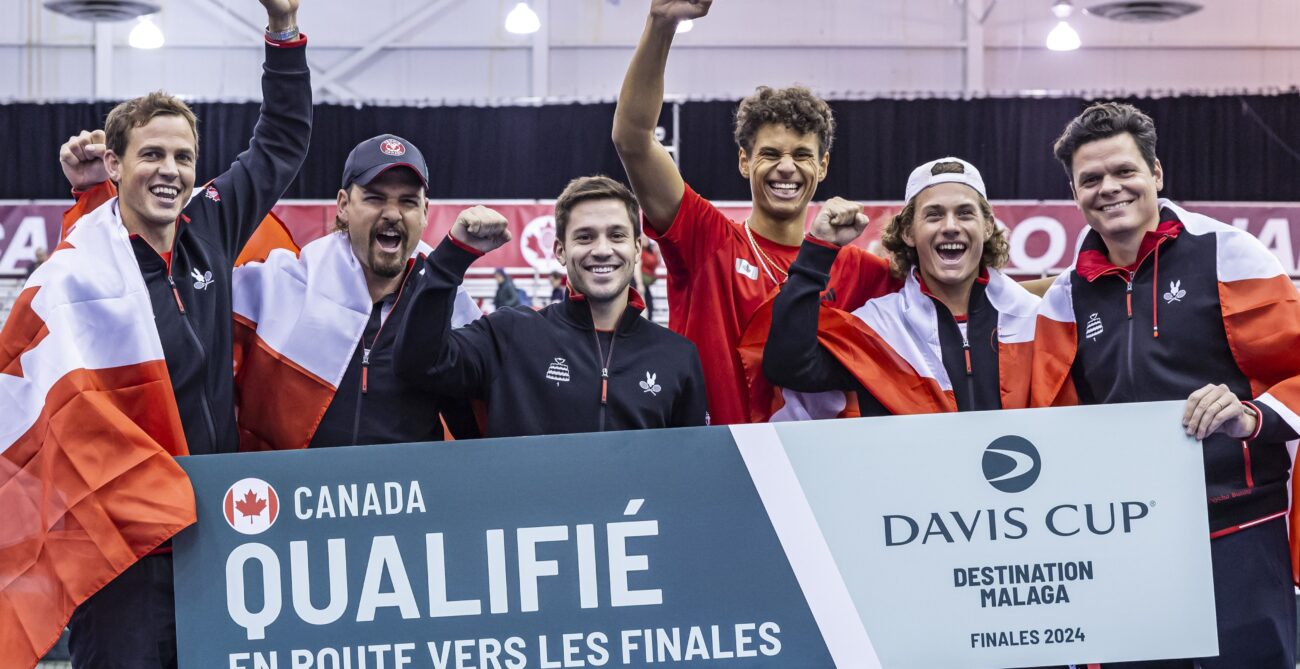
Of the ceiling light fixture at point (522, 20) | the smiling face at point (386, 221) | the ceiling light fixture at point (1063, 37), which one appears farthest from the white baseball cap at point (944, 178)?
the ceiling light fixture at point (1063, 37)

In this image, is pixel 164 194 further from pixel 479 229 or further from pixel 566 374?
pixel 566 374

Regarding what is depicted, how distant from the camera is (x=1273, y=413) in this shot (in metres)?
2.96

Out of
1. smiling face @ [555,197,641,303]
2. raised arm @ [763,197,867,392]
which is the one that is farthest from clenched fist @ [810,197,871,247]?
smiling face @ [555,197,641,303]

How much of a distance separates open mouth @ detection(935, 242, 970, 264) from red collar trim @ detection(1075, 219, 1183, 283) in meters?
0.32

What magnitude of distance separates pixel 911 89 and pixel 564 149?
16.6 feet

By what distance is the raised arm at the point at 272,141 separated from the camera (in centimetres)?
333

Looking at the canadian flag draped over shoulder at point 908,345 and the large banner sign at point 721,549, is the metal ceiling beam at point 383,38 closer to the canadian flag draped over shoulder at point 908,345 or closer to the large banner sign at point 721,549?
the canadian flag draped over shoulder at point 908,345

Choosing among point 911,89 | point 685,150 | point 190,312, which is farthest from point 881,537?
point 911,89

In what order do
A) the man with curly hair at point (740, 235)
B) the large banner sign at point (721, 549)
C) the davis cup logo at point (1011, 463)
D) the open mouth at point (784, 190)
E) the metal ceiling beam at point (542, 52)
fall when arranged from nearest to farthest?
the large banner sign at point (721, 549) < the davis cup logo at point (1011, 463) < the man with curly hair at point (740, 235) < the open mouth at point (784, 190) < the metal ceiling beam at point (542, 52)

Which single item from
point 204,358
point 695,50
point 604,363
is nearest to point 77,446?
point 204,358

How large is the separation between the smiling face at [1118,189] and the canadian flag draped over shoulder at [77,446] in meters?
2.41

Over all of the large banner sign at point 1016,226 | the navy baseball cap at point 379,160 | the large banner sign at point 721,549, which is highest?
the large banner sign at point 1016,226

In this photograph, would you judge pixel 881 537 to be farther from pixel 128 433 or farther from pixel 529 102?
pixel 529 102

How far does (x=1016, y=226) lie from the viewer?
1488cm
